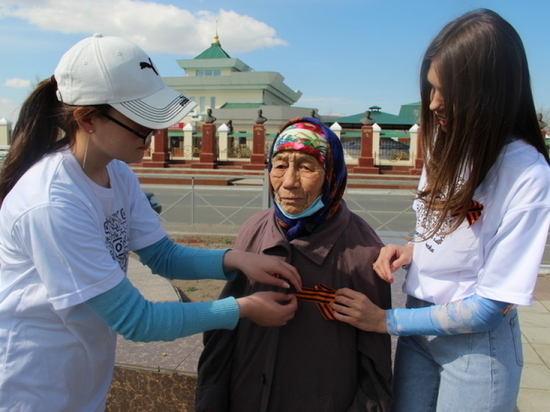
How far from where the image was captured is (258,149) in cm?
2539

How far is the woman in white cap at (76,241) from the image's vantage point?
131 centimetres

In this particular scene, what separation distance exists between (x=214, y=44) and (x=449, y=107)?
61.4 metres

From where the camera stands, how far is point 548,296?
5.39 m

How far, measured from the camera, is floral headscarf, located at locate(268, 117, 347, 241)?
1739 mm

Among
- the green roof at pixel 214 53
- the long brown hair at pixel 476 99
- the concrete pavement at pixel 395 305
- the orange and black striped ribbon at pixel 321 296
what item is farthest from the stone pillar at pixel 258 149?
the green roof at pixel 214 53

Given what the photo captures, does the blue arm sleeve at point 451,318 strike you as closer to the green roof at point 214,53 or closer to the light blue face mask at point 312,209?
the light blue face mask at point 312,209

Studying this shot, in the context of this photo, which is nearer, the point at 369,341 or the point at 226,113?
the point at 369,341

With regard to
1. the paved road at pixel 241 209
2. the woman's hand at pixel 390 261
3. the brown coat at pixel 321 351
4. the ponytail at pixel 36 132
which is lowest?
the paved road at pixel 241 209

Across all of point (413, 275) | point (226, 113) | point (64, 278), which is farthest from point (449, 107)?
point (226, 113)

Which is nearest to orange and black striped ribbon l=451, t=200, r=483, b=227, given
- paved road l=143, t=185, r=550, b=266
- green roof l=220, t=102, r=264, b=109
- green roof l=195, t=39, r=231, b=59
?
paved road l=143, t=185, r=550, b=266

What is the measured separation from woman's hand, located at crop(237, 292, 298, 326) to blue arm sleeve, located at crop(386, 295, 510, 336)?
0.36 meters

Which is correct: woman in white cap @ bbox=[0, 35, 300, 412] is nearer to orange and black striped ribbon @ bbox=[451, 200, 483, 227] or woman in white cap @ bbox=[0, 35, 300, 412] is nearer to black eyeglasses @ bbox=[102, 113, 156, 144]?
black eyeglasses @ bbox=[102, 113, 156, 144]

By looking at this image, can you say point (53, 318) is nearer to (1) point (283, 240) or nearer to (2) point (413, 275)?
(1) point (283, 240)

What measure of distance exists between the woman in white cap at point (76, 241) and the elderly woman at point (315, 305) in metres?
0.24
